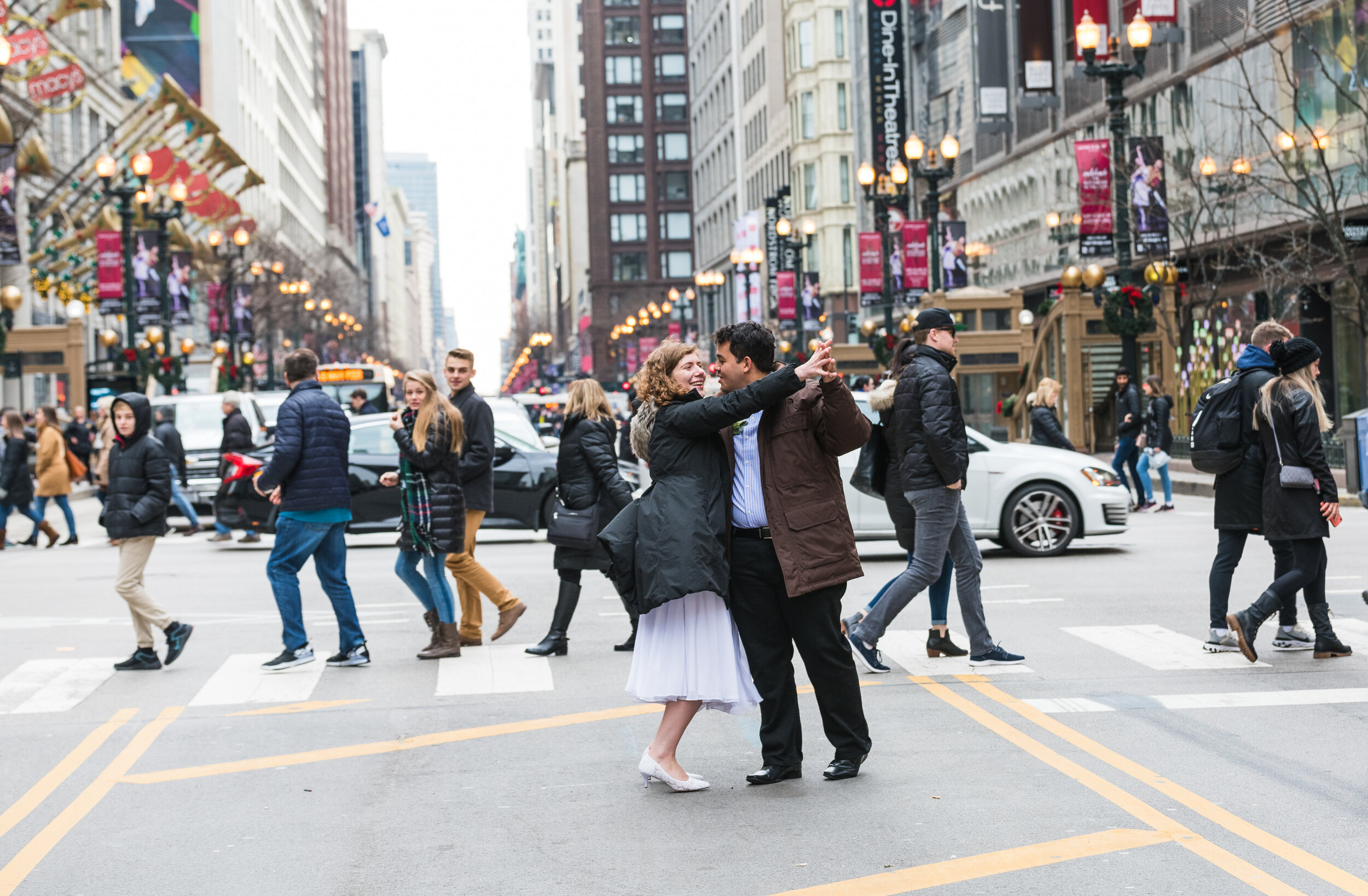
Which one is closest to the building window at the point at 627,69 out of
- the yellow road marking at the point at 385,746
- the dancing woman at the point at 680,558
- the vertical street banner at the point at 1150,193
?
the vertical street banner at the point at 1150,193

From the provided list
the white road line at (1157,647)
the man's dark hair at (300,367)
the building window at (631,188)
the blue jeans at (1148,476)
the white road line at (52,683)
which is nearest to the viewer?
the white road line at (52,683)

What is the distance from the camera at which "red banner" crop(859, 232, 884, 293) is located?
40.3m

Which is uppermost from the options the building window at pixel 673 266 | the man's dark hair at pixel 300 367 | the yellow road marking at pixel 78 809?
the building window at pixel 673 266

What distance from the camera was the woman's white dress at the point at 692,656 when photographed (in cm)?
627

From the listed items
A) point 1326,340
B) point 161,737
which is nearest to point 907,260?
point 1326,340

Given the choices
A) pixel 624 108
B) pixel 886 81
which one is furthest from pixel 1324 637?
pixel 624 108

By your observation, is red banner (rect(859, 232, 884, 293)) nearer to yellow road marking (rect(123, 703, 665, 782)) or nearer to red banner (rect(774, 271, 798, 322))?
red banner (rect(774, 271, 798, 322))

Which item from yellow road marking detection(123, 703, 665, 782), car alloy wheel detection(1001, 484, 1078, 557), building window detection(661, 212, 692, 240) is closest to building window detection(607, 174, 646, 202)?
building window detection(661, 212, 692, 240)

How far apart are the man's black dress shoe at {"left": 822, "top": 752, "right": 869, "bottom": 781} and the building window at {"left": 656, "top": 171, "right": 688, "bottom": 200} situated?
142417 millimetres

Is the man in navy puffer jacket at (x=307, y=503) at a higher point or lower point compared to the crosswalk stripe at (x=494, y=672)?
higher

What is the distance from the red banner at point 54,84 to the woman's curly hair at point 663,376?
156 ft

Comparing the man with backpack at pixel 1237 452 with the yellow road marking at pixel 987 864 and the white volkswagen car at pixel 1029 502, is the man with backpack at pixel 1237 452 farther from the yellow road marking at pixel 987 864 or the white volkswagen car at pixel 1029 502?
the white volkswagen car at pixel 1029 502

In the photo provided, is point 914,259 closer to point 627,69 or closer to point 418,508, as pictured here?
point 418,508

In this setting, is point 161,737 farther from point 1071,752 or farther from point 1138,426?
point 1138,426
